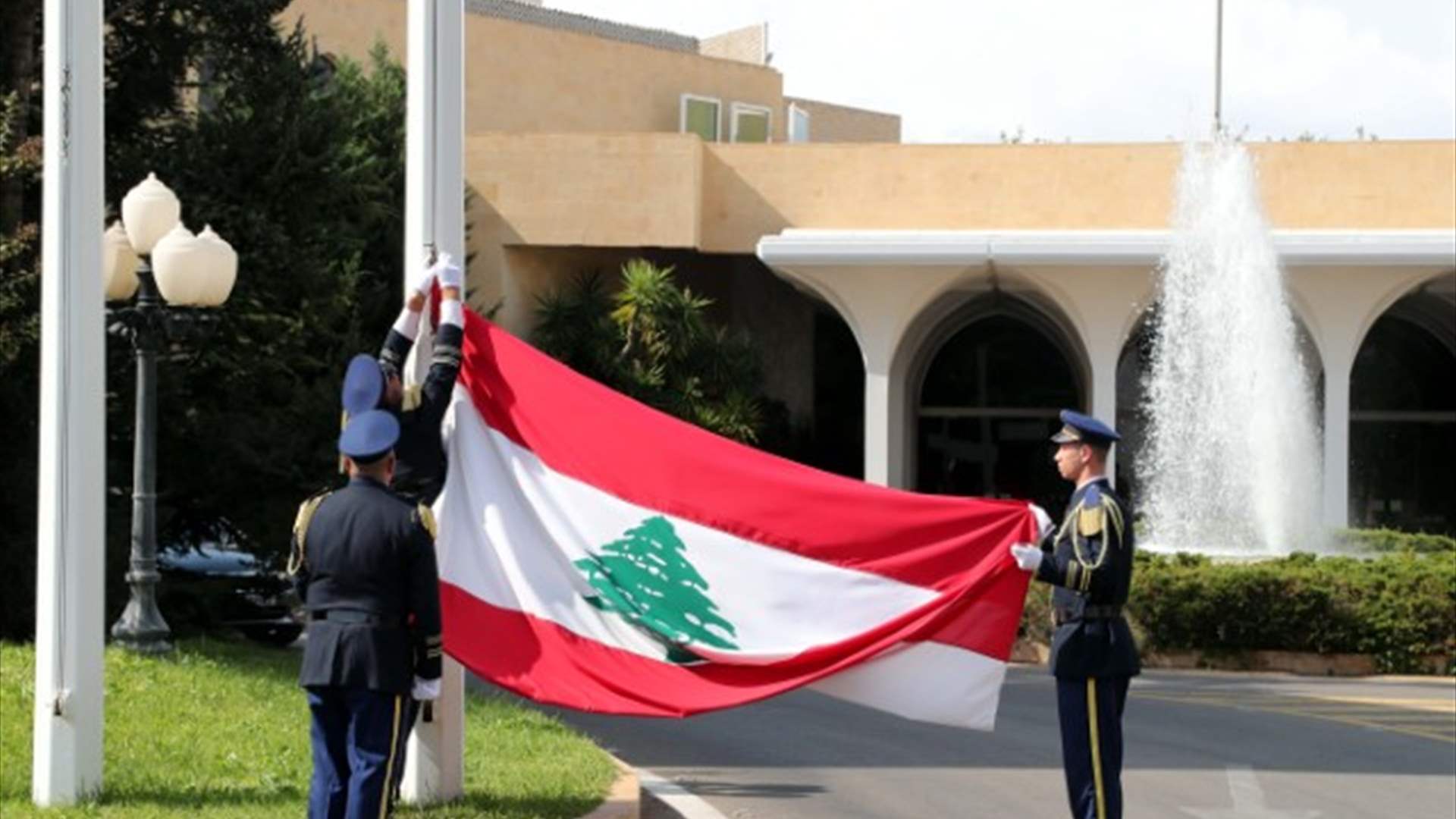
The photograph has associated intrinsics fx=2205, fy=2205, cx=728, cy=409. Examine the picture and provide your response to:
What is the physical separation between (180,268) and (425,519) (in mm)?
7819

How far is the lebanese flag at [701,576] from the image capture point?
9164mm

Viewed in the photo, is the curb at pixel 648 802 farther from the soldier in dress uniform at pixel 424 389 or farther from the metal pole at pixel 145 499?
the metal pole at pixel 145 499

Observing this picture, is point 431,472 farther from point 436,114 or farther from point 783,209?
point 783,209

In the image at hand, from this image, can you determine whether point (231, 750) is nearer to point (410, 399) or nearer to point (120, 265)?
point (410, 399)

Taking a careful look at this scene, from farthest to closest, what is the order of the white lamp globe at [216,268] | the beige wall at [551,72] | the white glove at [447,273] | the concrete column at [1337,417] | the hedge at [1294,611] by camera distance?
1. the beige wall at [551,72]
2. the concrete column at [1337,417]
3. the hedge at [1294,611]
4. the white lamp globe at [216,268]
5. the white glove at [447,273]

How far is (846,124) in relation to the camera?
188 ft

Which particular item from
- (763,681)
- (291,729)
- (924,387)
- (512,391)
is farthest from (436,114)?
(924,387)

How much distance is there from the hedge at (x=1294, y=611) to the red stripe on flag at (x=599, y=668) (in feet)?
46.6

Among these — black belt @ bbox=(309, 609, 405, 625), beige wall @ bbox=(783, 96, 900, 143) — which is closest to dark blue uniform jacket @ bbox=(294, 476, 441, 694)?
black belt @ bbox=(309, 609, 405, 625)

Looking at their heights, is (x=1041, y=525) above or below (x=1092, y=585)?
above

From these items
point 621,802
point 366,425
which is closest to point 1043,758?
point 621,802

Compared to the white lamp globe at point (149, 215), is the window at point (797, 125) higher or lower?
higher

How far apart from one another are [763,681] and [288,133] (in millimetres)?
15264

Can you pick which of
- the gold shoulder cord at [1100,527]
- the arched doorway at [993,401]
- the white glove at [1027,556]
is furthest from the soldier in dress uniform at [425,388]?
the arched doorway at [993,401]
